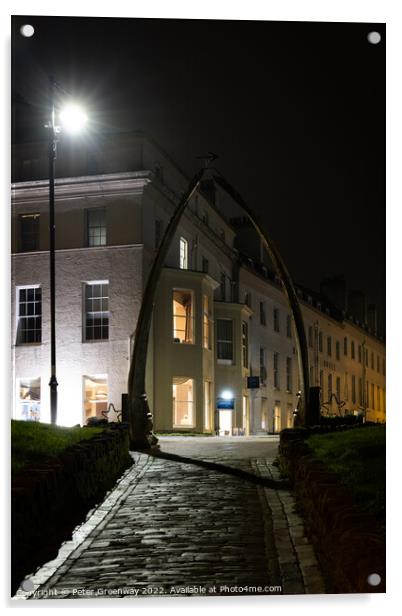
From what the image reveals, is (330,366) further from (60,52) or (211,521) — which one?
(60,52)

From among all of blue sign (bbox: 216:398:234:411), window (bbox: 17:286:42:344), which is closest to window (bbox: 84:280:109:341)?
window (bbox: 17:286:42:344)

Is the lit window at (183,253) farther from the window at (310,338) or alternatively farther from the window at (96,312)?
the window at (310,338)

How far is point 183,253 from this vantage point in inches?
1070

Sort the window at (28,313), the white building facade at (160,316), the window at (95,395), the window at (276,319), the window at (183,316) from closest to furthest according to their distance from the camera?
the window at (28,313) → the white building facade at (160,316) → the window at (95,395) → the window at (183,316) → the window at (276,319)

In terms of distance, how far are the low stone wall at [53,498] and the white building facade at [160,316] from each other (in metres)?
3.11

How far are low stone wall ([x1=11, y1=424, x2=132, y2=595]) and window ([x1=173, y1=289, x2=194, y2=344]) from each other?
14.7 m

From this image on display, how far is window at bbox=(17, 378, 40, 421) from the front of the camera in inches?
672

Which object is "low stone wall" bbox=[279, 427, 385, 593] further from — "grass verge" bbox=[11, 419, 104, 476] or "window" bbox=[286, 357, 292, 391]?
"window" bbox=[286, 357, 292, 391]

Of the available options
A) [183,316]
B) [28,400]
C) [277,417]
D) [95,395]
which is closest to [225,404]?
[277,417]

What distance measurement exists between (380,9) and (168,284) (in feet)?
59.3

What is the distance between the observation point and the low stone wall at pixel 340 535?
Result: 6.93 m

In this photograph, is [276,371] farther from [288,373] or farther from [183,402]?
[183,402]

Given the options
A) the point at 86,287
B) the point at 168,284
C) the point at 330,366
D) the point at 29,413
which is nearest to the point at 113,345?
the point at 86,287

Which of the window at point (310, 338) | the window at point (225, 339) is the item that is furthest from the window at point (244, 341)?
the window at point (310, 338)
